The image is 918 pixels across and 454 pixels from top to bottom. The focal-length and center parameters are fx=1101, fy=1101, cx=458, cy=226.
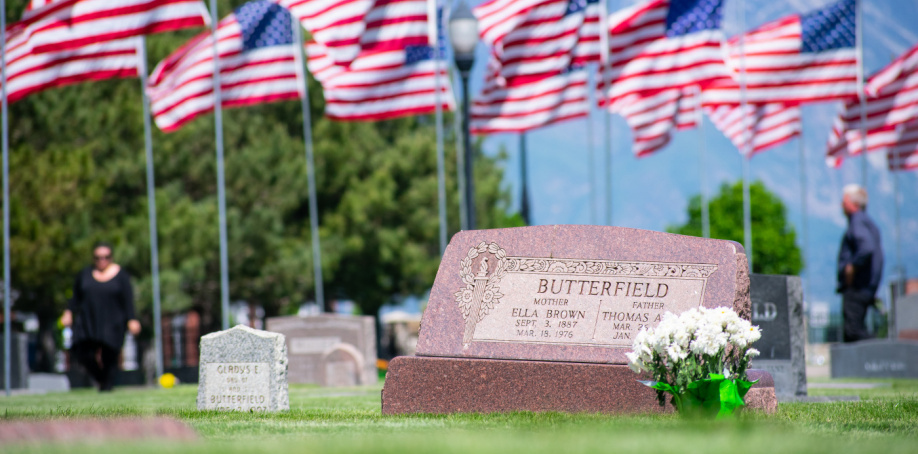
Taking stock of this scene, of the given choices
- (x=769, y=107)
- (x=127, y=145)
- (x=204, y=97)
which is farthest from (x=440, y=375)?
(x=127, y=145)

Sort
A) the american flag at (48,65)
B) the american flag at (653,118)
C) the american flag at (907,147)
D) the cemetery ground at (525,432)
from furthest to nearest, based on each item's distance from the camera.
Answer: the american flag at (907,147) < the american flag at (653,118) < the american flag at (48,65) < the cemetery ground at (525,432)

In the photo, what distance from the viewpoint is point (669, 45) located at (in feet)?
61.3

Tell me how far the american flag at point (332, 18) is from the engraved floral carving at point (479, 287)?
350 inches

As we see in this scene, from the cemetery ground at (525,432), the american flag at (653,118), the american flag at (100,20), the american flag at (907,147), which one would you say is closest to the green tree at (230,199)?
the american flag at (100,20)

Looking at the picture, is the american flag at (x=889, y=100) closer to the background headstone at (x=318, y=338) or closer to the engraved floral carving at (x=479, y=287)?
the background headstone at (x=318, y=338)

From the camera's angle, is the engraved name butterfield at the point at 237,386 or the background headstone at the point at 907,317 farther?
the background headstone at the point at 907,317

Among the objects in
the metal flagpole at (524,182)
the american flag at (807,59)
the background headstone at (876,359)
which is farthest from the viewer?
the metal flagpole at (524,182)

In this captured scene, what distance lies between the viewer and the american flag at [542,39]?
1780 centimetres

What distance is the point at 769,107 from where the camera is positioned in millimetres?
25062

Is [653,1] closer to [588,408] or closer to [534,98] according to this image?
[534,98]

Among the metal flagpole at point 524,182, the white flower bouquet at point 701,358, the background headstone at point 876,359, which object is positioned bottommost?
the background headstone at point 876,359

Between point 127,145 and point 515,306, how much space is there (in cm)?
2244

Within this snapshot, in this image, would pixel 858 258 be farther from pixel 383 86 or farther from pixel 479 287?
pixel 383 86

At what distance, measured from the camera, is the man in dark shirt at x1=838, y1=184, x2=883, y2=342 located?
41.4 feet
